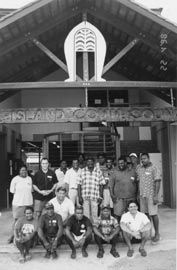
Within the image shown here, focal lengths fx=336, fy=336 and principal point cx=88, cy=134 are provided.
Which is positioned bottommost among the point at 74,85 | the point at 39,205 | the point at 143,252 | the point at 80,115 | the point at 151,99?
the point at 143,252

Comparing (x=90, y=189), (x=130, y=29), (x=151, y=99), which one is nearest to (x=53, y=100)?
(x=151, y=99)

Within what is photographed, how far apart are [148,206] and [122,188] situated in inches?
22.6

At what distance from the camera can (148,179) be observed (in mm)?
6137

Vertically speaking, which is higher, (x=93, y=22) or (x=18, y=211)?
(x=93, y=22)

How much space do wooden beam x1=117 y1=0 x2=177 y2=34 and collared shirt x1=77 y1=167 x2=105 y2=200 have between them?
314cm

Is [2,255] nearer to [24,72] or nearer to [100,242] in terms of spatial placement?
[100,242]

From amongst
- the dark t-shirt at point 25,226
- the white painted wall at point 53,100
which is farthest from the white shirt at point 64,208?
the white painted wall at point 53,100

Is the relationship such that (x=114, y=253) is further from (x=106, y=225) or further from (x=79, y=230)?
(x=79, y=230)

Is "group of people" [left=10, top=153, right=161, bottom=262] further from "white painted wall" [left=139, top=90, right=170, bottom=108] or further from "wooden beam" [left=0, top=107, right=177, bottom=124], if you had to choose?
"white painted wall" [left=139, top=90, right=170, bottom=108]

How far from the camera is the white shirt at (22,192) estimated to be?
248 inches

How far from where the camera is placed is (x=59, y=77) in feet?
38.7

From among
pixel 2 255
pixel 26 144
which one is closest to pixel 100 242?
pixel 2 255

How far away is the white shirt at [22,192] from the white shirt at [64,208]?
513 millimetres

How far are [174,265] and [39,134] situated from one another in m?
8.29
